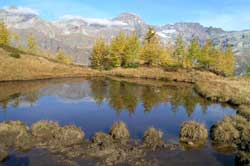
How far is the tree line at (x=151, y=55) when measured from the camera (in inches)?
4193

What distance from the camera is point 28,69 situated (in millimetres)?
81625

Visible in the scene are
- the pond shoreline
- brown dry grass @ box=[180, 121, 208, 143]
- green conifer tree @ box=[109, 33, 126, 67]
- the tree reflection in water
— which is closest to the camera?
brown dry grass @ box=[180, 121, 208, 143]

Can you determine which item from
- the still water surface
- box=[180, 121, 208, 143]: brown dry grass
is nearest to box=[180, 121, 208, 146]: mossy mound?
box=[180, 121, 208, 143]: brown dry grass

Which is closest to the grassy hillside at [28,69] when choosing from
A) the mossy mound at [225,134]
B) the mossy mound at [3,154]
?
the mossy mound at [3,154]

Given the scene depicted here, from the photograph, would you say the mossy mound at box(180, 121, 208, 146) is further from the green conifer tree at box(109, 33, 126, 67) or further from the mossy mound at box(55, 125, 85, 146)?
the green conifer tree at box(109, 33, 126, 67)

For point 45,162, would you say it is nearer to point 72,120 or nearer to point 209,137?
point 72,120

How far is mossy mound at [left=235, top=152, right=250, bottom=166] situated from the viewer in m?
20.6

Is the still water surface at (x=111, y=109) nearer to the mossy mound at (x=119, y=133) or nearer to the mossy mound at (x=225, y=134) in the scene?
the mossy mound at (x=119, y=133)

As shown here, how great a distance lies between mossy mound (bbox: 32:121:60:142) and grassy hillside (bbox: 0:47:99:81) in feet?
152

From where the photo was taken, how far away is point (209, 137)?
2828cm

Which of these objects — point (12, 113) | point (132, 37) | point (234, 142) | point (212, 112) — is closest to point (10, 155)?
point (12, 113)

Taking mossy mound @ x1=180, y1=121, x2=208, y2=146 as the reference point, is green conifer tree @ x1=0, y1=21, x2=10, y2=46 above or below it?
above

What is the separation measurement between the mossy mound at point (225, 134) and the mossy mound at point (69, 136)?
42.6ft

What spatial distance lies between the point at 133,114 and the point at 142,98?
14.0 metres
